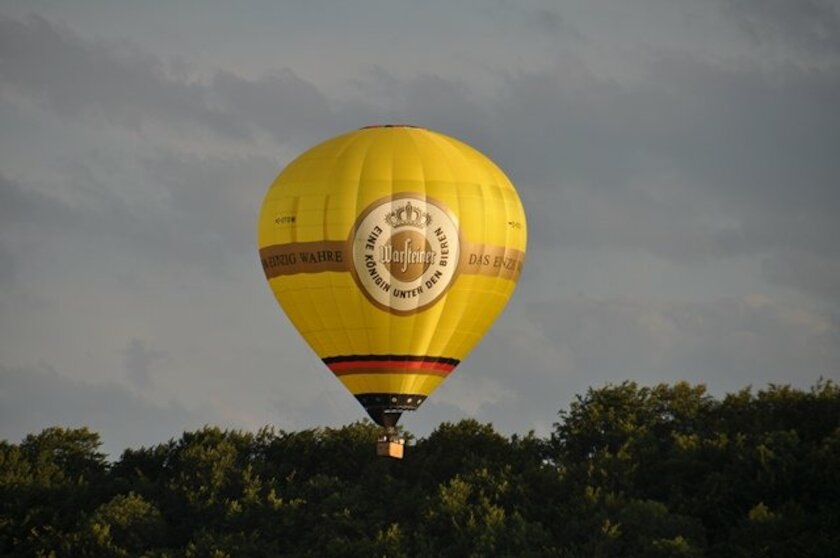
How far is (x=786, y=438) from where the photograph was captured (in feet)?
334

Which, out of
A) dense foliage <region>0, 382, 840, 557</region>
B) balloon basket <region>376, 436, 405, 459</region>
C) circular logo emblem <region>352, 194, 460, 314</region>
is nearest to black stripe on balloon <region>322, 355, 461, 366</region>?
circular logo emblem <region>352, 194, 460, 314</region>

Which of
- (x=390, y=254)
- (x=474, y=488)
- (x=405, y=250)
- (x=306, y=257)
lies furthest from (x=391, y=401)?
(x=474, y=488)

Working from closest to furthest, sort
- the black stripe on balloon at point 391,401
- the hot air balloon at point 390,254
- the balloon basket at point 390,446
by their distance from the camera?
the hot air balloon at point 390,254 → the balloon basket at point 390,446 → the black stripe on balloon at point 391,401

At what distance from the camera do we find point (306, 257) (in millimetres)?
93500

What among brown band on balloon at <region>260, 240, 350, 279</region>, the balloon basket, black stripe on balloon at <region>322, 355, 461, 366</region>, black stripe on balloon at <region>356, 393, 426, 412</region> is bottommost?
the balloon basket

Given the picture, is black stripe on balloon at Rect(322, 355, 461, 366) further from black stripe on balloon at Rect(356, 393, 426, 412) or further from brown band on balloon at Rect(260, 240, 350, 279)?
brown band on balloon at Rect(260, 240, 350, 279)

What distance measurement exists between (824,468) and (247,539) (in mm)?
24514

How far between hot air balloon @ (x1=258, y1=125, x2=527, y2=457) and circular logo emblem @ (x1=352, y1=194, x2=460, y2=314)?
0.11ft

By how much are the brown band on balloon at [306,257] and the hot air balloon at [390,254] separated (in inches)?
1.4

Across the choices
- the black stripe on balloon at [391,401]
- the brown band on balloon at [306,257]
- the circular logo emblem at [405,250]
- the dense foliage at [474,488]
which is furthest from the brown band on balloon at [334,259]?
the dense foliage at [474,488]

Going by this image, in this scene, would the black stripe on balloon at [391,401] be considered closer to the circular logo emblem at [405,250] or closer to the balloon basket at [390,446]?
the balloon basket at [390,446]

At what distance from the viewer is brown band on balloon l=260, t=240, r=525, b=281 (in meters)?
92.8

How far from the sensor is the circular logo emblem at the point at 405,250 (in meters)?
92.0

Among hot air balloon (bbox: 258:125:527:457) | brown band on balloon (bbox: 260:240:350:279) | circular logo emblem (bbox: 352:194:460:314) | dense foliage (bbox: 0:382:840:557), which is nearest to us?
circular logo emblem (bbox: 352:194:460:314)
